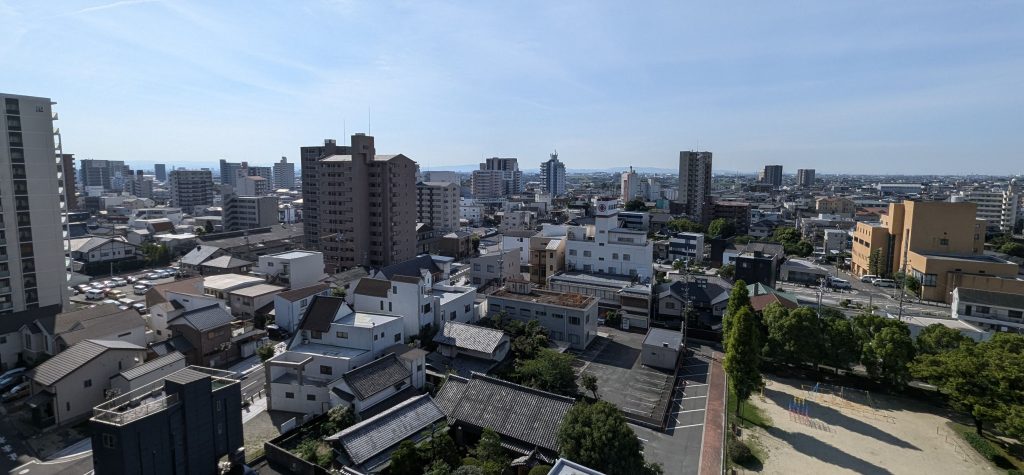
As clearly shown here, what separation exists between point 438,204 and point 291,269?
122 feet

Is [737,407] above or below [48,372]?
below

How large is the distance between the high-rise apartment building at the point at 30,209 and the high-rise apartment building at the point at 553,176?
436 ft

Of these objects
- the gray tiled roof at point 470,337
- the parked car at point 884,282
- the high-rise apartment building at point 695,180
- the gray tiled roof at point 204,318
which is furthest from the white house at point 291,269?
the high-rise apartment building at point 695,180

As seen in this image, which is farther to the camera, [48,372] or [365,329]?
[365,329]

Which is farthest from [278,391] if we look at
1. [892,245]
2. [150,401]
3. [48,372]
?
[892,245]

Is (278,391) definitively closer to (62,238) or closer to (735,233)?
(62,238)

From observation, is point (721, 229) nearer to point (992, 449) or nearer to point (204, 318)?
point (992, 449)

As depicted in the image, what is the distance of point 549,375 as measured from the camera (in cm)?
2331

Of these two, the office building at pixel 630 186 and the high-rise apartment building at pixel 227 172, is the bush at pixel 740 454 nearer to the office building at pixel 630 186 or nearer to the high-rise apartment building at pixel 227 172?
the office building at pixel 630 186

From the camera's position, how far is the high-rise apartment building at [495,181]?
14625cm

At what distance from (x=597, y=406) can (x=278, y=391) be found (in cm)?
1464

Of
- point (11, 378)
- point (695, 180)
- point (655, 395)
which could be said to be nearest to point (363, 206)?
point (11, 378)

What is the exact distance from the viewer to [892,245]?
167 ft

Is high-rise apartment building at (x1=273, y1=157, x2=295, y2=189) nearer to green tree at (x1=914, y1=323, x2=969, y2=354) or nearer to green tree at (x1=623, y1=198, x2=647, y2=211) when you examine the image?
green tree at (x1=623, y1=198, x2=647, y2=211)
